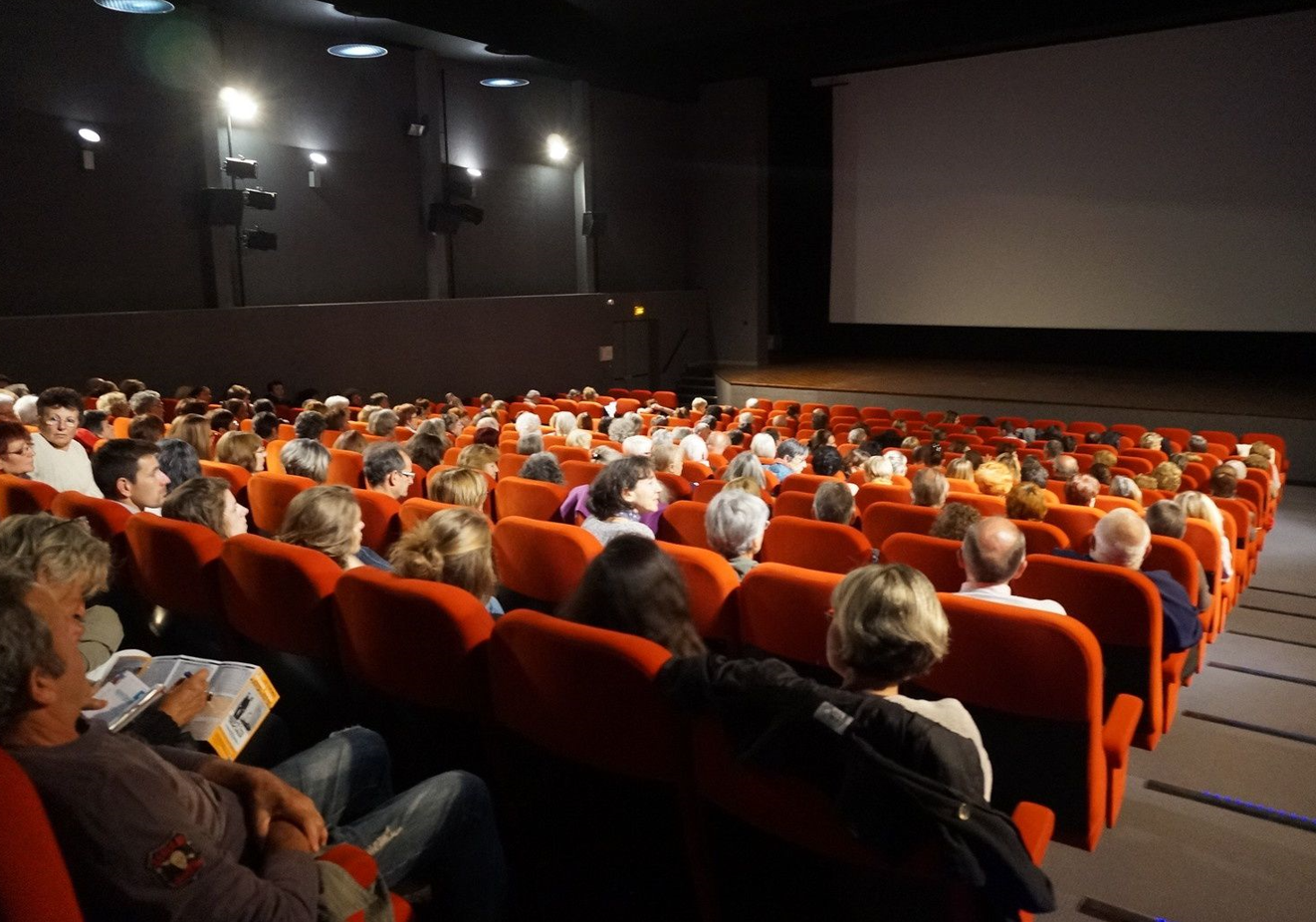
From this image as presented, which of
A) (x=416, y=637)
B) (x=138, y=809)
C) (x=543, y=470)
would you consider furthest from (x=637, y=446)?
(x=138, y=809)

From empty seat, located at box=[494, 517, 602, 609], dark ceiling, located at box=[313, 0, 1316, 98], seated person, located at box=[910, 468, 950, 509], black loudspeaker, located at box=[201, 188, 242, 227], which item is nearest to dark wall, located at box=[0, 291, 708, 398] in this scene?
black loudspeaker, located at box=[201, 188, 242, 227]

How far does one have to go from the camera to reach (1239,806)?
2.67m

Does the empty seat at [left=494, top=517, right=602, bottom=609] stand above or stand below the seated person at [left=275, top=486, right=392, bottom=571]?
below

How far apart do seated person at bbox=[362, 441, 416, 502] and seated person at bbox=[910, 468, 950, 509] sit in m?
2.44

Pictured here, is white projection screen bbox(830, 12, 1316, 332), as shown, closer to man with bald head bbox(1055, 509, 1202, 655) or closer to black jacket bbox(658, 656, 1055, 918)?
man with bald head bbox(1055, 509, 1202, 655)

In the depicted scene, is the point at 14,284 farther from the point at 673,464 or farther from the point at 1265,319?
the point at 1265,319

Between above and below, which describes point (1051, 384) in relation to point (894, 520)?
below

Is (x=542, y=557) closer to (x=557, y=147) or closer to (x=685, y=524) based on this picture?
(x=685, y=524)

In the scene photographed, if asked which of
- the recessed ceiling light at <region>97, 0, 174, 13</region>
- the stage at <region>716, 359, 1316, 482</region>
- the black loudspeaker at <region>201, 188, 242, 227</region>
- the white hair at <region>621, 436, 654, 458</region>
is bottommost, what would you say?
the stage at <region>716, 359, 1316, 482</region>

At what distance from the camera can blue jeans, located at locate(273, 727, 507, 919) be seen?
1732mm

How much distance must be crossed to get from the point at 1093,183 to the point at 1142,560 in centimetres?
1162

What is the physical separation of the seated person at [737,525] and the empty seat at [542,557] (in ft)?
1.55

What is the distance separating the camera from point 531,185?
14.3 m

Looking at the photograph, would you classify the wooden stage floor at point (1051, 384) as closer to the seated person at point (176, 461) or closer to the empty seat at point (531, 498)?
the empty seat at point (531, 498)
